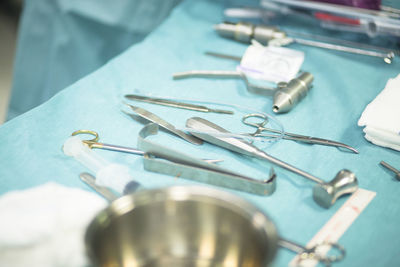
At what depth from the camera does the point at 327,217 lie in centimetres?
74

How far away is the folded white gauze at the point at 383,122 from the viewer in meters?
0.90

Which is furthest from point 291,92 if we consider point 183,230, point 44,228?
point 44,228

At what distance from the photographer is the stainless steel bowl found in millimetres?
558

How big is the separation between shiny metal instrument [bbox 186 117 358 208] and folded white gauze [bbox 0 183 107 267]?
288 millimetres

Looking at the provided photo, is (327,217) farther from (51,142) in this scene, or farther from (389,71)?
(389,71)

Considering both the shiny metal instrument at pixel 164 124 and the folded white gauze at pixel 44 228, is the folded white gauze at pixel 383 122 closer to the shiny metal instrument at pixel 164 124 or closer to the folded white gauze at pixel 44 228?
the shiny metal instrument at pixel 164 124

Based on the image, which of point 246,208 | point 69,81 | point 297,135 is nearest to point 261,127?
point 297,135

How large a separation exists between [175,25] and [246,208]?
35.9 inches

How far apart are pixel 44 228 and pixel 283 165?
410mm

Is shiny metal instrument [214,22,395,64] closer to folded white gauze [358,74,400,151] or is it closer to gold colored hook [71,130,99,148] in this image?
folded white gauze [358,74,400,151]

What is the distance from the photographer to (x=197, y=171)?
0.76 metres

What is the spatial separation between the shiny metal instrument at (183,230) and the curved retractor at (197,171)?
13 cm

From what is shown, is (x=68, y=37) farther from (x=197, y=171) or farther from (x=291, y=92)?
(x=197, y=171)

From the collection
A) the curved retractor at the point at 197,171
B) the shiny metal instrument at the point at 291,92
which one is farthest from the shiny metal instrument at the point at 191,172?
the shiny metal instrument at the point at 291,92
